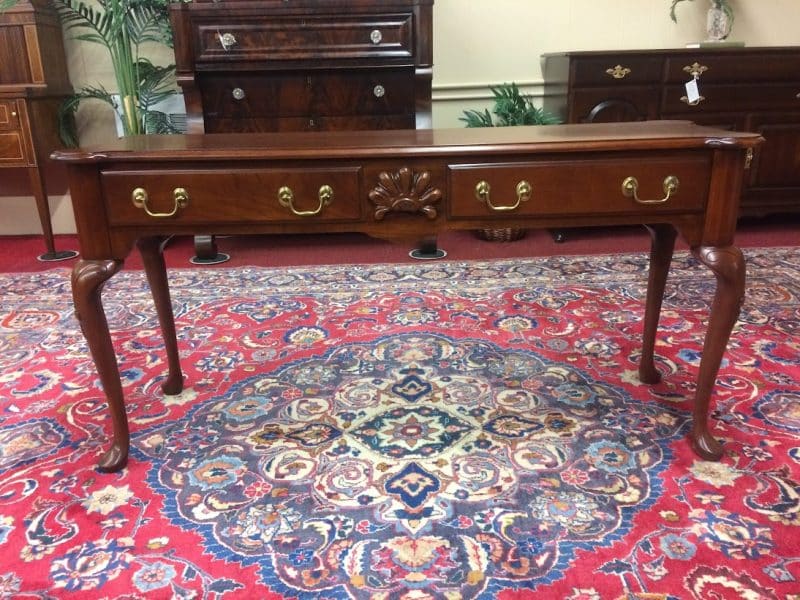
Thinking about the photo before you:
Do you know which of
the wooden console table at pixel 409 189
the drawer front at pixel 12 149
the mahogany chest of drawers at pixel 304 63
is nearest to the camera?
the wooden console table at pixel 409 189

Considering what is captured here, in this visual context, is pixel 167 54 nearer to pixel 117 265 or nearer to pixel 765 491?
pixel 117 265

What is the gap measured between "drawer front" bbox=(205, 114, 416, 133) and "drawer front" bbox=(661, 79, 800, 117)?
147 centimetres

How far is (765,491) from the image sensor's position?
1545 millimetres

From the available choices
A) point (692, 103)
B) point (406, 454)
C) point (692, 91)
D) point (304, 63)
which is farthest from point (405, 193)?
point (692, 103)

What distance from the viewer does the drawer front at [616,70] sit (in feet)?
11.5

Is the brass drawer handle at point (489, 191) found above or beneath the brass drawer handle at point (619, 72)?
beneath

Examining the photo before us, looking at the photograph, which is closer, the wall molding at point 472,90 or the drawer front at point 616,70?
the drawer front at point 616,70

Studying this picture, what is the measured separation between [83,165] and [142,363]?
103cm

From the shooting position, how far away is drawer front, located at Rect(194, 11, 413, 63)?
323 centimetres

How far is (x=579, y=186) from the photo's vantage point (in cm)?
153

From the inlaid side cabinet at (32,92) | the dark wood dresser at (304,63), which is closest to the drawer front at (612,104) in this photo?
the dark wood dresser at (304,63)

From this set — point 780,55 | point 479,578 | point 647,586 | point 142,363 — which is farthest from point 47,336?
point 780,55

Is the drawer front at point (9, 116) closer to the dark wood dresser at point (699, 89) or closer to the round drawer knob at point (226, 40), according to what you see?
the round drawer knob at point (226, 40)

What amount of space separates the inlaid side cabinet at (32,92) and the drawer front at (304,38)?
3.34 feet
